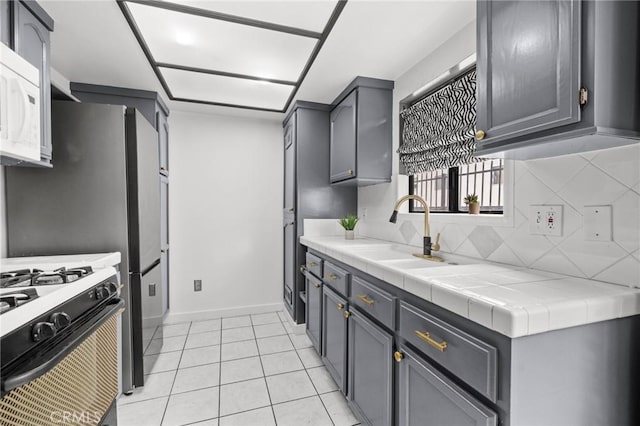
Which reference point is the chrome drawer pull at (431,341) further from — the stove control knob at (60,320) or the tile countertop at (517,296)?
the stove control knob at (60,320)

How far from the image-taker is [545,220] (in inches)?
48.1

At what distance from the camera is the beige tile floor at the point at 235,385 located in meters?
1.73

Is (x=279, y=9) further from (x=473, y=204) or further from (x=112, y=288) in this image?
(x=112, y=288)

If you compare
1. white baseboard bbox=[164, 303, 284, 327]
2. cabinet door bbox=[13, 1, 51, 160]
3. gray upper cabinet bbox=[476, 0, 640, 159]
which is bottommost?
white baseboard bbox=[164, 303, 284, 327]

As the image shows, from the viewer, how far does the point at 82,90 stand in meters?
2.42

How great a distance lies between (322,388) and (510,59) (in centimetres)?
210

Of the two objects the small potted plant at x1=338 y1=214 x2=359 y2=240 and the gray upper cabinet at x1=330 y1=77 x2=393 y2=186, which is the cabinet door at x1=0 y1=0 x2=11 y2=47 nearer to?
the gray upper cabinet at x1=330 y1=77 x2=393 y2=186

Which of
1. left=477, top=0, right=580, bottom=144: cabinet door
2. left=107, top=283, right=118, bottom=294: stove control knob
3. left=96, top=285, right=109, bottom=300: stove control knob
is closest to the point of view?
left=477, top=0, right=580, bottom=144: cabinet door

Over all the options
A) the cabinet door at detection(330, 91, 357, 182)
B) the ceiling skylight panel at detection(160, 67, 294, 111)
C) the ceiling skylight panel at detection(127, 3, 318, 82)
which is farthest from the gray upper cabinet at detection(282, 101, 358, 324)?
the ceiling skylight panel at detection(127, 3, 318, 82)

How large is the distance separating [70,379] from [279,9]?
184 centimetres

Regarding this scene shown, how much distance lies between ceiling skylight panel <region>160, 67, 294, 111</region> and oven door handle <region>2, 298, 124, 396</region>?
74.0 inches

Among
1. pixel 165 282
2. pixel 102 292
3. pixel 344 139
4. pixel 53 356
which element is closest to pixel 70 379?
pixel 53 356

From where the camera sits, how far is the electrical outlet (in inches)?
46.2

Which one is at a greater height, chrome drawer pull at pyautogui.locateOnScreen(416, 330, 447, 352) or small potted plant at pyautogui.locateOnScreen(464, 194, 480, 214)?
small potted plant at pyautogui.locateOnScreen(464, 194, 480, 214)
